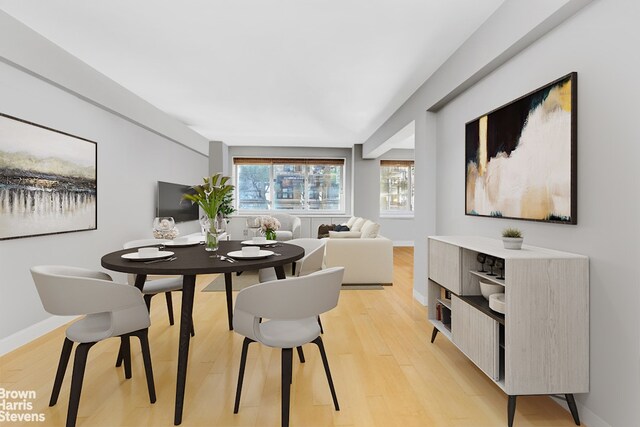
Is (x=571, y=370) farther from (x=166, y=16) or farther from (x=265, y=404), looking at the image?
(x=166, y=16)

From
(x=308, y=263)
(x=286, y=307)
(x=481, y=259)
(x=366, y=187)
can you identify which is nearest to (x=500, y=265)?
(x=481, y=259)

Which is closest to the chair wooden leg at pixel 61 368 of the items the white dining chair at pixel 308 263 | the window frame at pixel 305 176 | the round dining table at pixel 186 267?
the round dining table at pixel 186 267

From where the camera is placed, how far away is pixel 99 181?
360cm

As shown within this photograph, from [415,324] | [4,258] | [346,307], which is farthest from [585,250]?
[4,258]

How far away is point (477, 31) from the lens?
2.57 metres

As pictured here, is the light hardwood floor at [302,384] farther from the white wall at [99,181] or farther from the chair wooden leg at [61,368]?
the white wall at [99,181]

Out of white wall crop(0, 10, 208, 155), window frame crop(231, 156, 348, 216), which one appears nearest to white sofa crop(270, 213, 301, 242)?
window frame crop(231, 156, 348, 216)

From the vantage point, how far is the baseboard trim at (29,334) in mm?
2494

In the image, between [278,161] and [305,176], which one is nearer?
[278,161]

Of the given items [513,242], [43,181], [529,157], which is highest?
[529,157]

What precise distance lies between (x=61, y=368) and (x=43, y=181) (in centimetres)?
180

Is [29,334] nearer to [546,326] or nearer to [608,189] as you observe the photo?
[546,326]

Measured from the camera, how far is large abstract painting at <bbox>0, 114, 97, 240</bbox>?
2.51 metres

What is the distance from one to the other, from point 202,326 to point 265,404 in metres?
1.42
